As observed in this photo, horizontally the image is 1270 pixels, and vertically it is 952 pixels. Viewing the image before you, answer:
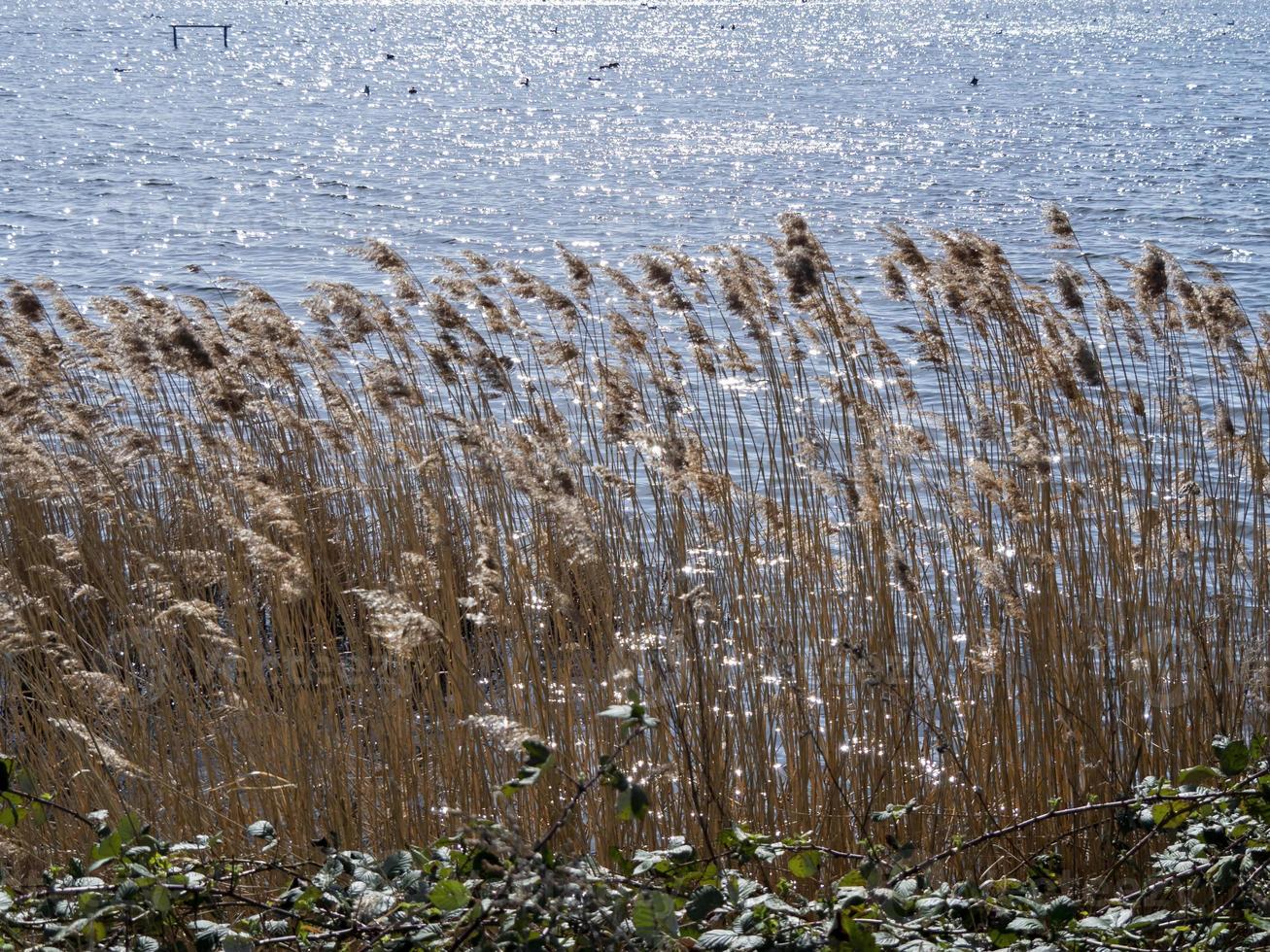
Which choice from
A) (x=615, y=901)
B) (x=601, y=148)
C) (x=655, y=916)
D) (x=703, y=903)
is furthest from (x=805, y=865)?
(x=601, y=148)

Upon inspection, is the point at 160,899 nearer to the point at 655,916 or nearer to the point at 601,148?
the point at 655,916

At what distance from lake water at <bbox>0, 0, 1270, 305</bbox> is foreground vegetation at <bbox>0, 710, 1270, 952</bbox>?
608 centimetres

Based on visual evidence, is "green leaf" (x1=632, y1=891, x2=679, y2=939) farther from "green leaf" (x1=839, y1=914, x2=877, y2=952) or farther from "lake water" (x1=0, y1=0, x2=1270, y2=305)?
"lake water" (x1=0, y1=0, x2=1270, y2=305)

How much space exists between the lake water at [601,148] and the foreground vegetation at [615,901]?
19.9 feet

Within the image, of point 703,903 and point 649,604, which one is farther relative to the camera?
point 649,604

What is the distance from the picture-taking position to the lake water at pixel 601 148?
18.4 meters

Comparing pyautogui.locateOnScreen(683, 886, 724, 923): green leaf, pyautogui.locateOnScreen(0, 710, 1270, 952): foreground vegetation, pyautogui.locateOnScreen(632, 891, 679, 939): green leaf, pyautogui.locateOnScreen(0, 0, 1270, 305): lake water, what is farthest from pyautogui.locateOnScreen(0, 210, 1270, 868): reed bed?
pyautogui.locateOnScreen(0, 0, 1270, 305): lake water

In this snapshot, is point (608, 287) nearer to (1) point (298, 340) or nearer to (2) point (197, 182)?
(1) point (298, 340)

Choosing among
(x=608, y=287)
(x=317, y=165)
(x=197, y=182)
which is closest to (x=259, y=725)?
(x=608, y=287)

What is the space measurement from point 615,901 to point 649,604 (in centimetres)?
319

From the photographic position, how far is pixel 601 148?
30172 mm

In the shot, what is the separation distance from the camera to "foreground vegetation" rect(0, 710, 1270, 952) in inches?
78.4

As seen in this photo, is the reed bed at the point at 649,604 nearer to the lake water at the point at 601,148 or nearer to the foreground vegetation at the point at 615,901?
the foreground vegetation at the point at 615,901

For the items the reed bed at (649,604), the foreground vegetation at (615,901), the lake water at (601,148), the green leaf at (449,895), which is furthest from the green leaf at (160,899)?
the lake water at (601,148)
